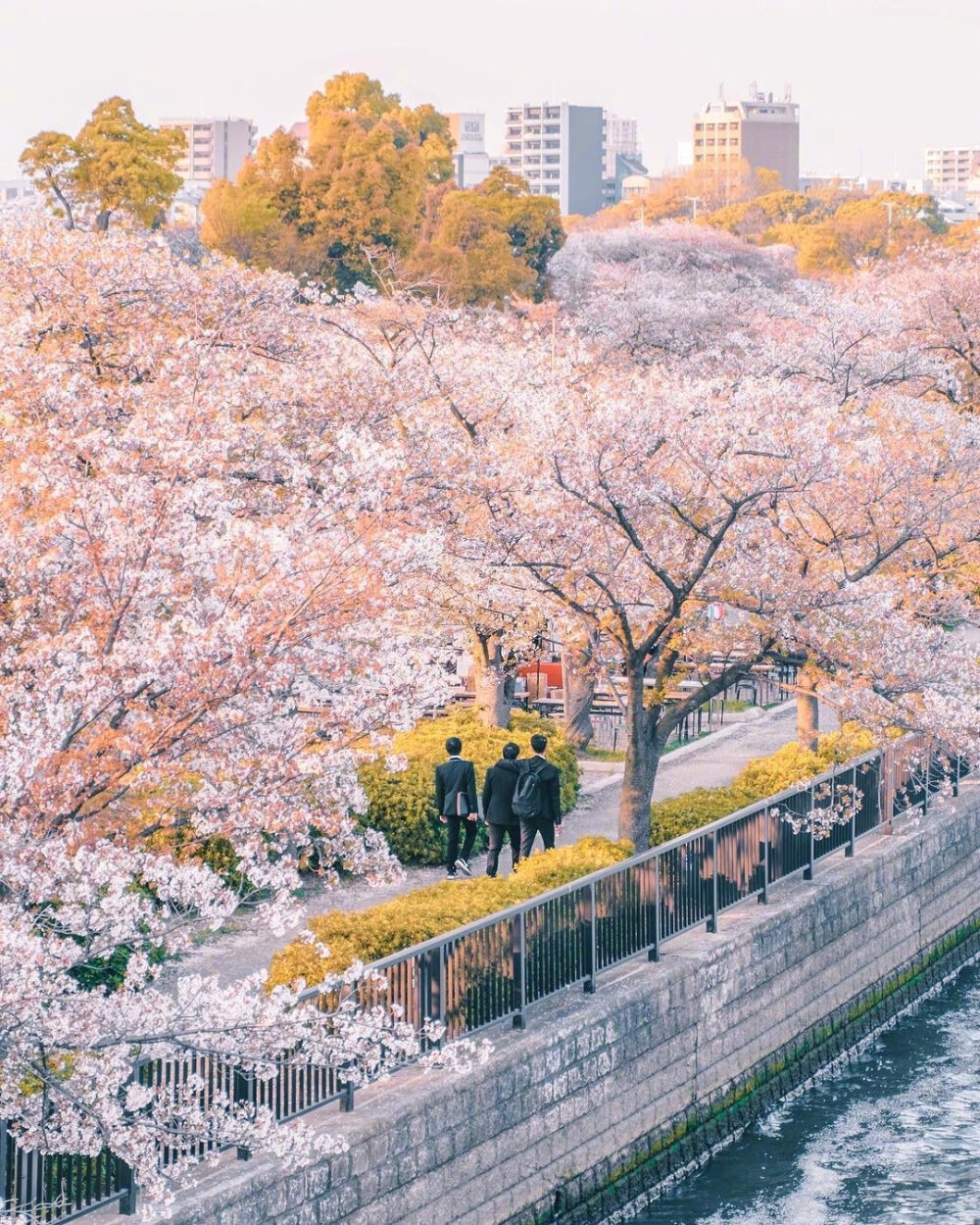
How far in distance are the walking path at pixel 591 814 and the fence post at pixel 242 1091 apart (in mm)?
746

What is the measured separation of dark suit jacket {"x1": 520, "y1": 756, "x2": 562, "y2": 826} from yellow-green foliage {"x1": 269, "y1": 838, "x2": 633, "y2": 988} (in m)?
1.30

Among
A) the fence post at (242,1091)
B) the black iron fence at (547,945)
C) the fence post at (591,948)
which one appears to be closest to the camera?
the black iron fence at (547,945)

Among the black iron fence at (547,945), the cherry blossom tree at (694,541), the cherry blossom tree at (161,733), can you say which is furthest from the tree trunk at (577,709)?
the cherry blossom tree at (161,733)

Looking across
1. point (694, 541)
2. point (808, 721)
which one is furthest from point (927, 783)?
point (694, 541)

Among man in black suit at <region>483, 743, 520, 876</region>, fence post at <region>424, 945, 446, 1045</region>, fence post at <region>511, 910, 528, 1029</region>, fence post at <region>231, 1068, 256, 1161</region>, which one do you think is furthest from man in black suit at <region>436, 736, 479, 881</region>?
fence post at <region>231, 1068, 256, 1161</region>

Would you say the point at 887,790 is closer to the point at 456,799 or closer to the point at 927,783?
the point at 927,783

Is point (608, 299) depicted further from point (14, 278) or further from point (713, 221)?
point (713, 221)

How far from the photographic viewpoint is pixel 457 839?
1872cm

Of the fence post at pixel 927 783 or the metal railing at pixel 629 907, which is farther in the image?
the fence post at pixel 927 783

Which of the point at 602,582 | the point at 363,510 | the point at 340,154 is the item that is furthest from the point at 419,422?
the point at 340,154

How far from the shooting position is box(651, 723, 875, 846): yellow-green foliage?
62.8 ft

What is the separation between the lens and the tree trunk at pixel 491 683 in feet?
79.4

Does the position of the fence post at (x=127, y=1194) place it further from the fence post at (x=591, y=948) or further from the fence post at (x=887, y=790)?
the fence post at (x=887, y=790)

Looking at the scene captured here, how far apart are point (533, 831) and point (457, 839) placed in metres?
0.88
